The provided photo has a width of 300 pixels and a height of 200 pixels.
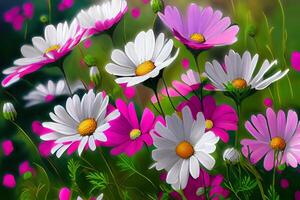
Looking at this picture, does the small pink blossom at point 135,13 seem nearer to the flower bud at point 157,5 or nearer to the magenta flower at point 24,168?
the flower bud at point 157,5

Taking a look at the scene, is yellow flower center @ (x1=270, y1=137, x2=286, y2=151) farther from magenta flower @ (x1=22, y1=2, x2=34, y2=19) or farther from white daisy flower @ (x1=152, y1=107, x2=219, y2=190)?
magenta flower @ (x1=22, y1=2, x2=34, y2=19)

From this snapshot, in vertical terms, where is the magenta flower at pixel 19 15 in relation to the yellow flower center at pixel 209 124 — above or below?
above

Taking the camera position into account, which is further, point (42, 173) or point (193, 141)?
point (42, 173)

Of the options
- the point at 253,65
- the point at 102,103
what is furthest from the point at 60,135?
the point at 253,65

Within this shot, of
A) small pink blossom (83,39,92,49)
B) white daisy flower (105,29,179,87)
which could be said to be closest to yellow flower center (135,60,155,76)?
white daisy flower (105,29,179,87)

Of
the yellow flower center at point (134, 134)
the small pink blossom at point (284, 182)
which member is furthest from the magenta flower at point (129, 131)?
the small pink blossom at point (284, 182)

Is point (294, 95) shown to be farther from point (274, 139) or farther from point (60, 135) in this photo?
point (60, 135)
